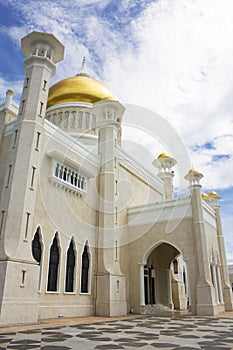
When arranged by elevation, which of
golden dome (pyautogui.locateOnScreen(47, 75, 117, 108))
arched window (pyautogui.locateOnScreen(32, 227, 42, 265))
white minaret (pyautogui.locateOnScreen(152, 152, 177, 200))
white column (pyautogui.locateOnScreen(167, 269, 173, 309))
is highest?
golden dome (pyautogui.locateOnScreen(47, 75, 117, 108))

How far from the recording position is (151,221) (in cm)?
1602

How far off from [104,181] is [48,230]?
4.64 metres

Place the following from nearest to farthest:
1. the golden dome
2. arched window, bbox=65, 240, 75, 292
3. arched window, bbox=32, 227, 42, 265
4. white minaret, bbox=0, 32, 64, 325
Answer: white minaret, bbox=0, 32, 64, 325
arched window, bbox=32, 227, 42, 265
arched window, bbox=65, 240, 75, 292
the golden dome

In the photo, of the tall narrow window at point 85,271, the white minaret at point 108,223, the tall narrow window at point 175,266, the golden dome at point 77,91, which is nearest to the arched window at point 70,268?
the tall narrow window at point 85,271

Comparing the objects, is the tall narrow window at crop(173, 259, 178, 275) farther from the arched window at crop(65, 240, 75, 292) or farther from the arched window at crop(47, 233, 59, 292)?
the arched window at crop(47, 233, 59, 292)

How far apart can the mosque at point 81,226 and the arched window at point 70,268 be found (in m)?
0.04

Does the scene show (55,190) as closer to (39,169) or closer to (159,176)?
(39,169)

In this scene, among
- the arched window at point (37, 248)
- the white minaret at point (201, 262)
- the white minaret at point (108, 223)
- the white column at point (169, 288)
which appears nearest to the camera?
the arched window at point (37, 248)

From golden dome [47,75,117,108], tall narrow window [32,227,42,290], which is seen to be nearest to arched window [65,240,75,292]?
tall narrow window [32,227,42,290]

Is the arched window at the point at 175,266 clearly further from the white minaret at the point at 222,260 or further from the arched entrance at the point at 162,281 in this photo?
the white minaret at the point at 222,260

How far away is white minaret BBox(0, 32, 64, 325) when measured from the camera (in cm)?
874

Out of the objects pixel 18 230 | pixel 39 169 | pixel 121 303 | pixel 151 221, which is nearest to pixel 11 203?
pixel 18 230

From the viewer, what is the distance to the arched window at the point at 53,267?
11.3m

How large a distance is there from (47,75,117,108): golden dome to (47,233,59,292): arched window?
11.8 metres
